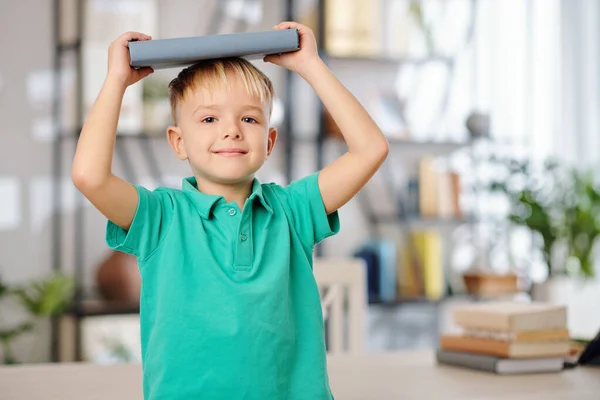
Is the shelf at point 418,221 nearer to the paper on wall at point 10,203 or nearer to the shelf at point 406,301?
the shelf at point 406,301

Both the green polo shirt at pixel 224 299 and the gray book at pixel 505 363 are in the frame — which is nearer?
the green polo shirt at pixel 224 299

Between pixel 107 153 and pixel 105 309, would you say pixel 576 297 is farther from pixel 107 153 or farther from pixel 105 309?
pixel 107 153

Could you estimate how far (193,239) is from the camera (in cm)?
97

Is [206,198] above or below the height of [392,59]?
below

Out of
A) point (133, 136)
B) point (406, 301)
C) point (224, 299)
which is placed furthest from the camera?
point (406, 301)

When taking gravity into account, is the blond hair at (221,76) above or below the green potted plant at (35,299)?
above

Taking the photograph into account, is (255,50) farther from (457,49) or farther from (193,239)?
(457,49)

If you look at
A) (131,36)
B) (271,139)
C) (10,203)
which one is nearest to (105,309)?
(10,203)

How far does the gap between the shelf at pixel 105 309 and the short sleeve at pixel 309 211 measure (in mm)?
2776

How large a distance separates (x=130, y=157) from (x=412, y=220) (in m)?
1.61

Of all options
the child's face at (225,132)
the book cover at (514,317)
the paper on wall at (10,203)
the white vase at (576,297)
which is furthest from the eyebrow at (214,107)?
the paper on wall at (10,203)

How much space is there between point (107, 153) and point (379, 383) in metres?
0.75

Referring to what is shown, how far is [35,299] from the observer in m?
3.59

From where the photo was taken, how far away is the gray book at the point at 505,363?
1545 mm
